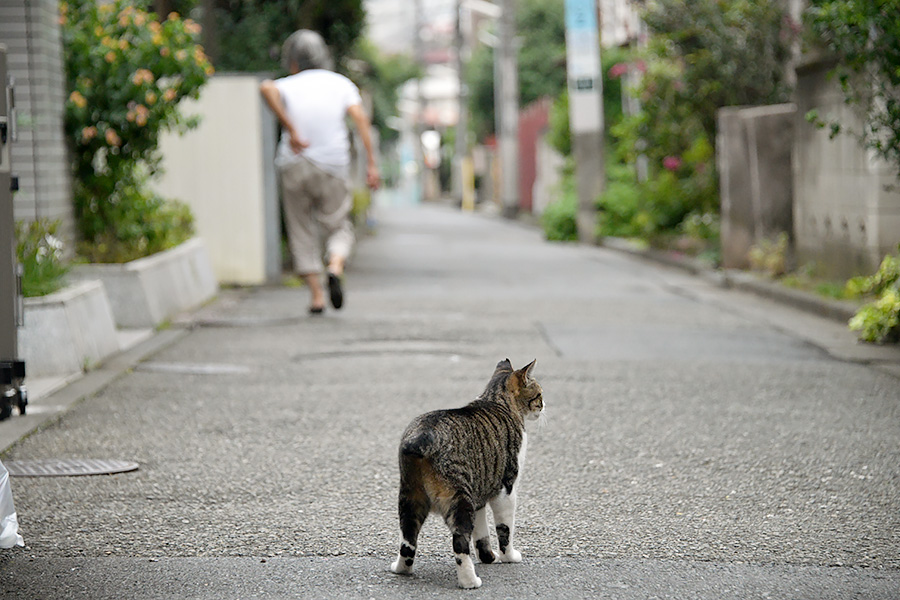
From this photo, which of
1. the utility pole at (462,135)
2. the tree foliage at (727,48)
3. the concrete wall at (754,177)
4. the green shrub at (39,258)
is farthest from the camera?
the utility pole at (462,135)

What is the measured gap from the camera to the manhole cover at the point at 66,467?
5121mm

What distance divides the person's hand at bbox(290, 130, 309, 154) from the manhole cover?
16.9ft

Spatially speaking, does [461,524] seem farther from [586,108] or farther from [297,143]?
[586,108]

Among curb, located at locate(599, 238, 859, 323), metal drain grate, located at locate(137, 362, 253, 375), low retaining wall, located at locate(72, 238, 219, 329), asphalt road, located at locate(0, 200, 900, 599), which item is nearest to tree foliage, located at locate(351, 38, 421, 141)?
curb, located at locate(599, 238, 859, 323)

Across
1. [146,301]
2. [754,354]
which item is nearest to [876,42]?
[754,354]

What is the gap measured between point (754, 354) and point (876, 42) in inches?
95.4

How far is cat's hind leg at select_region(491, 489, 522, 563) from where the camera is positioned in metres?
3.84

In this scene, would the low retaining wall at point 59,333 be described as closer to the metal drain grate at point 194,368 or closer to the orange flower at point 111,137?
the metal drain grate at point 194,368

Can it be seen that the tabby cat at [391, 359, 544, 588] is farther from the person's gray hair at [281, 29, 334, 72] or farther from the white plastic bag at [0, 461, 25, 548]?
the person's gray hair at [281, 29, 334, 72]

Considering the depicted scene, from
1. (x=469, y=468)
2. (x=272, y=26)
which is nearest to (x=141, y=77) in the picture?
(x=469, y=468)

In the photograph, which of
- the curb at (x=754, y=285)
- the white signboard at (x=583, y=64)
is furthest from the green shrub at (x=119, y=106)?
the white signboard at (x=583, y=64)

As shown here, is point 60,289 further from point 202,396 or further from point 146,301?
point 146,301

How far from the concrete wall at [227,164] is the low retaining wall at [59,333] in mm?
5045

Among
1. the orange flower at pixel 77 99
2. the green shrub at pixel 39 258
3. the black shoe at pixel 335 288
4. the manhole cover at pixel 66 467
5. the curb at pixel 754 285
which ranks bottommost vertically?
the manhole cover at pixel 66 467
